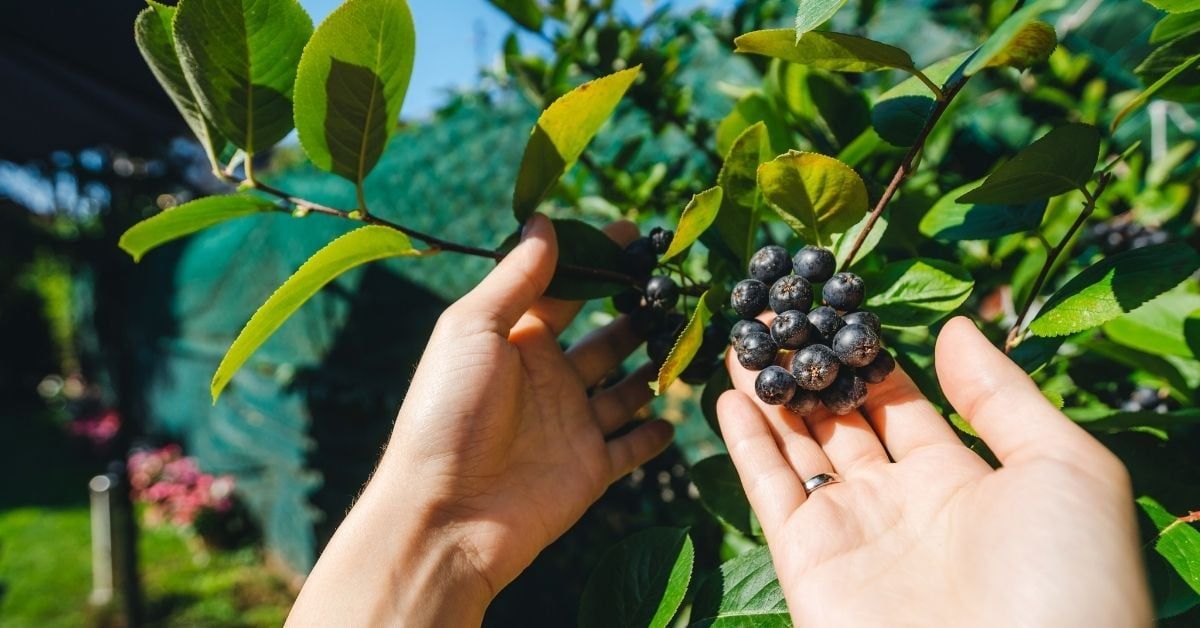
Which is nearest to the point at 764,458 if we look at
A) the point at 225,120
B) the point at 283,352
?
the point at 225,120

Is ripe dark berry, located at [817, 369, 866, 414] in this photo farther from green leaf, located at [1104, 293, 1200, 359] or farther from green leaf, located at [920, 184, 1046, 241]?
green leaf, located at [1104, 293, 1200, 359]

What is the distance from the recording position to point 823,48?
0.71m

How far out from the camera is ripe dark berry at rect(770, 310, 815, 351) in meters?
0.80

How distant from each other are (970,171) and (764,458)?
39.1 inches

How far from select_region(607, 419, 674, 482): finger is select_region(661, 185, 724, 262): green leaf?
22.6 inches

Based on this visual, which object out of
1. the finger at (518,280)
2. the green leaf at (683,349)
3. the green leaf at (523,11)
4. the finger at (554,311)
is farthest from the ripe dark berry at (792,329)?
the green leaf at (523,11)

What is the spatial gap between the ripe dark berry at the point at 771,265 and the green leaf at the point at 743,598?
381 millimetres

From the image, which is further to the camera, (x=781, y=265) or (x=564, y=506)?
(x=564, y=506)

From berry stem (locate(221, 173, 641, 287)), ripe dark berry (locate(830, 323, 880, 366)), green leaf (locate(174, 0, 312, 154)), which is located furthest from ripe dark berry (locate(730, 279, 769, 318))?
green leaf (locate(174, 0, 312, 154))

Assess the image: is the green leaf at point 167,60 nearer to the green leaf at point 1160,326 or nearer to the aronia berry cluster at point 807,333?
the aronia berry cluster at point 807,333

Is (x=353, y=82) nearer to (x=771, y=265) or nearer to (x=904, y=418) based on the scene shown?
(x=771, y=265)

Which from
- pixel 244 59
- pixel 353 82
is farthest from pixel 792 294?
pixel 244 59

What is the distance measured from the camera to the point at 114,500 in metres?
3.07

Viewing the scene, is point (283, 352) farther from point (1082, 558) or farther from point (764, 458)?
point (1082, 558)
